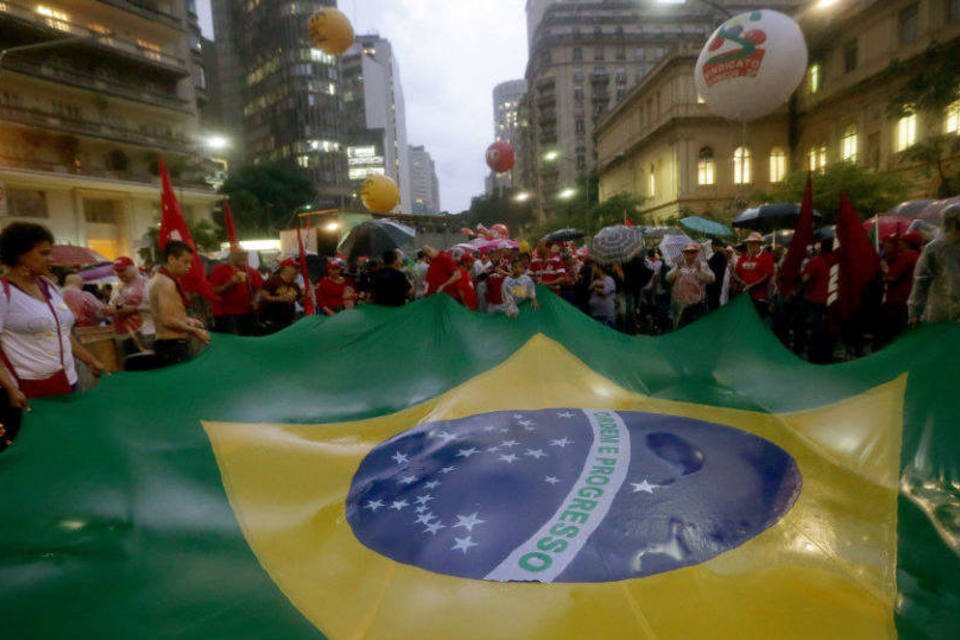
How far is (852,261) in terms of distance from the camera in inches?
240

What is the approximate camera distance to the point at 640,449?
3.59m

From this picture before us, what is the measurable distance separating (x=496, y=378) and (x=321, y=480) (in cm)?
213

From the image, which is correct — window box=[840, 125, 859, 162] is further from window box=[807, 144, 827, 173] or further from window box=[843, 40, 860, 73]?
window box=[843, 40, 860, 73]

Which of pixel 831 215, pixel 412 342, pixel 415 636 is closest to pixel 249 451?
pixel 415 636

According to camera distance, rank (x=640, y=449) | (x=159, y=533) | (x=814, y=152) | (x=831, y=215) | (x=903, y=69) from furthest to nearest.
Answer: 1. (x=814, y=152)
2. (x=903, y=69)
3. (x=831, y=215)
4. (x=640, y=449)
5. (x=159, y=533)

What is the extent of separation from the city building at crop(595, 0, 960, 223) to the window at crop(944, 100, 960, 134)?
0.05 meters

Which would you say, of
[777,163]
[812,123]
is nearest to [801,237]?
[812,123]

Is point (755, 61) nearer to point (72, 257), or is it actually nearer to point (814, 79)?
point (72, 257)

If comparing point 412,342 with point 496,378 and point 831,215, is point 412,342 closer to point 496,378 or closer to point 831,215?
point 496,378

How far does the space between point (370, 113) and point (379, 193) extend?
122 metres

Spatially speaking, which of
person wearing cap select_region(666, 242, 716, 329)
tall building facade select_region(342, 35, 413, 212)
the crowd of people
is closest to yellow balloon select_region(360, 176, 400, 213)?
the crowd of people

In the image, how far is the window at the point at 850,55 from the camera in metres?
32.5

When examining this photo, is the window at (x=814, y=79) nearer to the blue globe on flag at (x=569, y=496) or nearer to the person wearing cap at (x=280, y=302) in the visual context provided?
the person wearing cap at (x=280, y=302)

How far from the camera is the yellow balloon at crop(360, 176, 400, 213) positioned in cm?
1736
